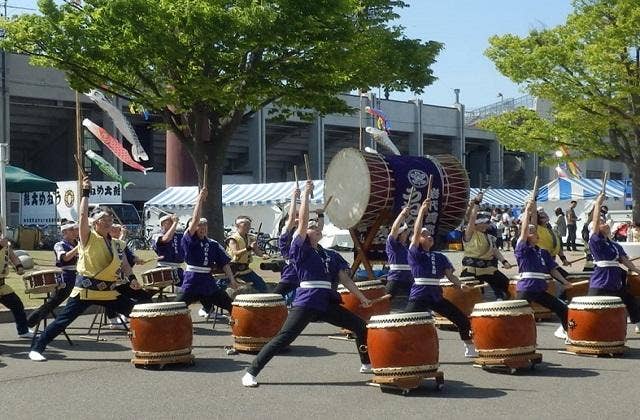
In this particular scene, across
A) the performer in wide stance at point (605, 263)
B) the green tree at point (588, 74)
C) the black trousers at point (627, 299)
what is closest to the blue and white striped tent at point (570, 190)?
the green tree at point (588, 74)

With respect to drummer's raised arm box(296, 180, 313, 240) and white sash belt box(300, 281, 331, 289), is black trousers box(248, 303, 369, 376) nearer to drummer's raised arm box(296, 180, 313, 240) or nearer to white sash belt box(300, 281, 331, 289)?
white sash belt box(300, 281, 331, 289)

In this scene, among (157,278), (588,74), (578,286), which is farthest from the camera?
(588,74)

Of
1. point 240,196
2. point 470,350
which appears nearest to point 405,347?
point 470,350

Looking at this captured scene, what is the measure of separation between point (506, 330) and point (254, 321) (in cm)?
306

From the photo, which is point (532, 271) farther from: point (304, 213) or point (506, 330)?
point (304, 213)

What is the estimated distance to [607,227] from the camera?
11625 mm

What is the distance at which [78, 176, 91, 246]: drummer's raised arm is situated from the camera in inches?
382

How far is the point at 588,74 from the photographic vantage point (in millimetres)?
23531

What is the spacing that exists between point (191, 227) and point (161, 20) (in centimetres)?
663

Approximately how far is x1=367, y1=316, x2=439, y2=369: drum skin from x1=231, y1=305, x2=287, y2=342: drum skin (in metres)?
2.59

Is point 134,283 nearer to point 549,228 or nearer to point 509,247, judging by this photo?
point 549,228

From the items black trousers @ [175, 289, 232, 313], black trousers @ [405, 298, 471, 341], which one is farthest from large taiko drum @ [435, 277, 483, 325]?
black trousers @ [175, 289, 232, 313]

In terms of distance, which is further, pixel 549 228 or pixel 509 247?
pixel 509 247

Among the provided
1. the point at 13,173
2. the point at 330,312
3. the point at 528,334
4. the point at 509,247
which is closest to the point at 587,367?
the point at 528,334
